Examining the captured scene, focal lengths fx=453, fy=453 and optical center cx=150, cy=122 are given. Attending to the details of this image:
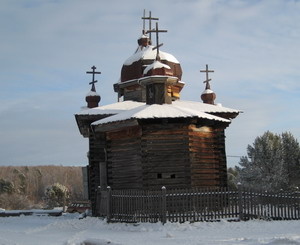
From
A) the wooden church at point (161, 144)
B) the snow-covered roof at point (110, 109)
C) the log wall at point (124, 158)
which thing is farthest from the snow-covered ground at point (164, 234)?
the snow-covered roof at point (110, 109)

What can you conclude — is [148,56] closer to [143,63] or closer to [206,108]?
[143,63]

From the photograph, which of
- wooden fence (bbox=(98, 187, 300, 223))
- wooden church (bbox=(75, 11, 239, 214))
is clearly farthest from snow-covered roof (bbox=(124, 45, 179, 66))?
wooden fence (bbox=(98, 187, 300, 223))

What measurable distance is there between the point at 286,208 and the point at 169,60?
1492 cm

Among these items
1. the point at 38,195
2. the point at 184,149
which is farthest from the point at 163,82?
the point at 38,195

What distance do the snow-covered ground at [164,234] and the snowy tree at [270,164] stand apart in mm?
21639

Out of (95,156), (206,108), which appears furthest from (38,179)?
(206,108)

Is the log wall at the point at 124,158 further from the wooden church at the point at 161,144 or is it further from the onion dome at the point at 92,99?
the onion dome at the point at 92,99

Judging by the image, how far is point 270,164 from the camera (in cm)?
3991

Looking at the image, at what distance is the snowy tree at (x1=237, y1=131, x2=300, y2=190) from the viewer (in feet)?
128

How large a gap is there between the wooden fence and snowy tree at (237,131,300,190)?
65.3 ft

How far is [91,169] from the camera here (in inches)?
1071

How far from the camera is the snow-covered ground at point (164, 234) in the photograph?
13672mm

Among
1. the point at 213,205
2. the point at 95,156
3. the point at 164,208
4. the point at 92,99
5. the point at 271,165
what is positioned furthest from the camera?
the point at 271,165

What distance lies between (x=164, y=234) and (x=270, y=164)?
2618cm
